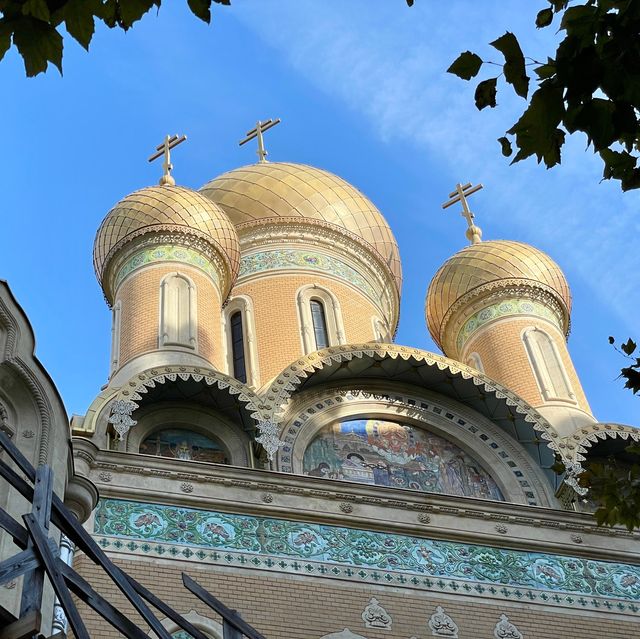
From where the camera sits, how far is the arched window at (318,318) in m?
14.5

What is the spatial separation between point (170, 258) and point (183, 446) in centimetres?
342

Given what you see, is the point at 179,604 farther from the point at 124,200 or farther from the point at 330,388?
the point at 124,200

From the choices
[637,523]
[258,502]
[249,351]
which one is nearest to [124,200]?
[249,351]

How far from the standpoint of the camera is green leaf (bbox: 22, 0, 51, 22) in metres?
3.45

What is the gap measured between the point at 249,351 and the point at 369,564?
17.3ft

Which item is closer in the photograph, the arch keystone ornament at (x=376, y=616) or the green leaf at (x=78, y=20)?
the green leaf at (x=78, y=20)

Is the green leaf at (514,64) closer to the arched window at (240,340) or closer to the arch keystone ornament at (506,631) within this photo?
the arch keystone ornament at (506,631)

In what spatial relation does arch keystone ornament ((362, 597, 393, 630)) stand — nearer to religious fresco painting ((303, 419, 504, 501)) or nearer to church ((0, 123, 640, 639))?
church ((0, 123, 640, 639))

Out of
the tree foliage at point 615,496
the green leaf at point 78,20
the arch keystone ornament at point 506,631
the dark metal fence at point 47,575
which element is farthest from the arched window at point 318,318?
the green leaf at point 78,20

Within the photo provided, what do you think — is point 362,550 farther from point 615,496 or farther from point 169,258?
point 169,258

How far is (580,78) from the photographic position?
3.74 meters

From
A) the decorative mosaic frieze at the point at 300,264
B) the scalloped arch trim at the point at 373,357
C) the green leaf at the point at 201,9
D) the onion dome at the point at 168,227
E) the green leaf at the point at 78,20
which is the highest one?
the decorative mosaic frieze at the point at 300,264

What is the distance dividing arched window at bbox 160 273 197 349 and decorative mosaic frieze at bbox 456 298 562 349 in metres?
4.16

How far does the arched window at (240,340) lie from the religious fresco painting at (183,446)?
2.86 meters
